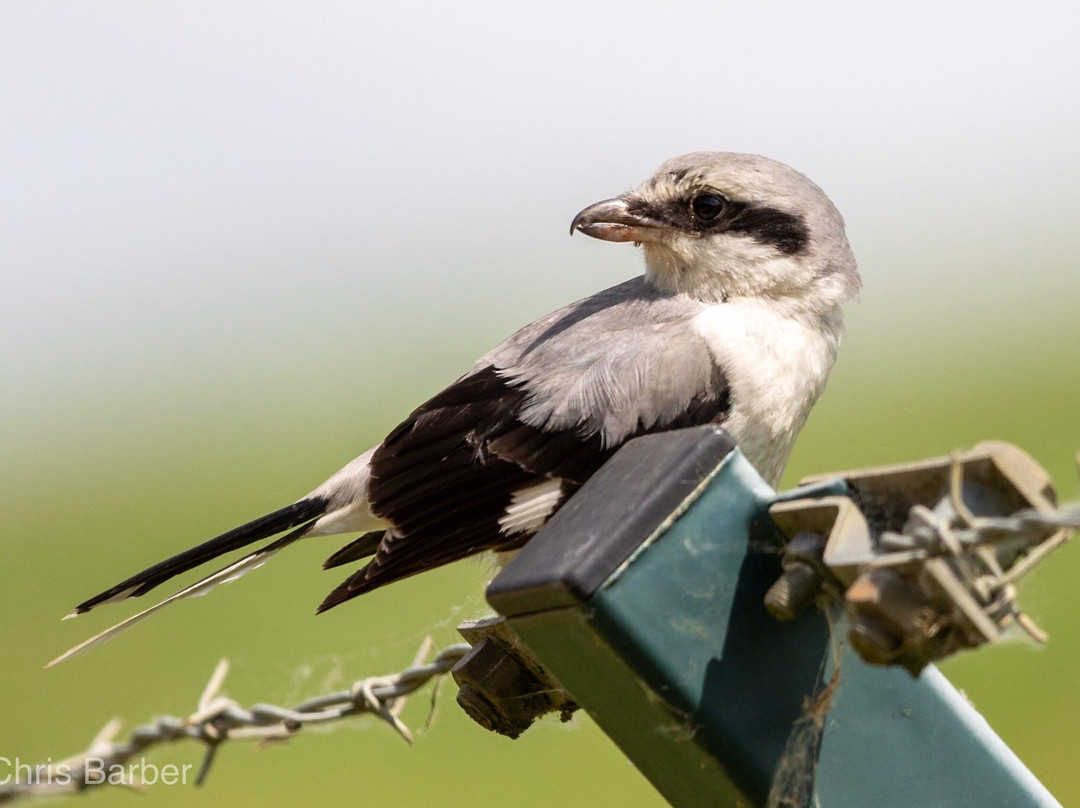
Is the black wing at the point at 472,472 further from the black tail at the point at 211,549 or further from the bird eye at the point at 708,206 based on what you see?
the bird eye at the point at 708,206

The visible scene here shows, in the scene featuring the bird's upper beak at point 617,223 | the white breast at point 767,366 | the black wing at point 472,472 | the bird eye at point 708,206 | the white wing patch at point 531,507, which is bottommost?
the white breast at point 767,366

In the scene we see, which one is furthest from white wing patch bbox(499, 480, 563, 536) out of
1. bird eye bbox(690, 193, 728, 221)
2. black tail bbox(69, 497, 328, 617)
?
bird eye bbox(690, 193, 728, 221)

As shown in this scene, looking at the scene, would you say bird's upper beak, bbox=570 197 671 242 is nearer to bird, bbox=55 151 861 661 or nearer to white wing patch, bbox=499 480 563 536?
bird, bbox=55 151 861 661

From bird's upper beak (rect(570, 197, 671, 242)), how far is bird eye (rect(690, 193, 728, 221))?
0.36 ft

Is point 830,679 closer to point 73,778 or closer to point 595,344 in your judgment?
point 73,778

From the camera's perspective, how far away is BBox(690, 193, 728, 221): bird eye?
3457 millimetres

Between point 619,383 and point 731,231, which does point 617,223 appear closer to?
point 731,231

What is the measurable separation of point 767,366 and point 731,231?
1.78 ft

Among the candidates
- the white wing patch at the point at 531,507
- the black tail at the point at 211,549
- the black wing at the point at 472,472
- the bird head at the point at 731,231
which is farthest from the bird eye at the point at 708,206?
the black tail at the point at 211,549

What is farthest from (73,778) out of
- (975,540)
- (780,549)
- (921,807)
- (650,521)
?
(975,540)

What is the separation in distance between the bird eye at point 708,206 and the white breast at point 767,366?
0.93 ft

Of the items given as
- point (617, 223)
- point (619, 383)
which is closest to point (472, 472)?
point (619, 383)

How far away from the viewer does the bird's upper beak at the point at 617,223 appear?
3457mm

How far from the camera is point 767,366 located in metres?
3.06
